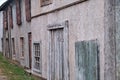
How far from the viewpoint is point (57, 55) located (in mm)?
12445

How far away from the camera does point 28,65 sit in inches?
763

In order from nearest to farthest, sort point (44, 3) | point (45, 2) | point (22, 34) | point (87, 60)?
1. point (87, 60)
2. point (45, 2)
3. point (44, 3)
4. point (22, 34)

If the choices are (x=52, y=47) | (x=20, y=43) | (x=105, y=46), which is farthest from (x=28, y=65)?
(x=105, y=46)

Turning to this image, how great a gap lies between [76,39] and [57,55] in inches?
81.7

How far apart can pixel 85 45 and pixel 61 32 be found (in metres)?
2.63

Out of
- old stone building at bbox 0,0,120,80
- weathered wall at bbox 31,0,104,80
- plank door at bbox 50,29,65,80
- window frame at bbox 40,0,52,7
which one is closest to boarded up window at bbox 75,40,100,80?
old stone building at bbox 0,0,120,80

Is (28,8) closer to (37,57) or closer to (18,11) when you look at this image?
(18,11)

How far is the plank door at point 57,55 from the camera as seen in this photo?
11955 millimetres

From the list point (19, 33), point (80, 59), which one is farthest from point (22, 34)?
point (80, 59)

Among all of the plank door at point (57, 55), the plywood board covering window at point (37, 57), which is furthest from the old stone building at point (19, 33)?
the plank door at point (57, 55)

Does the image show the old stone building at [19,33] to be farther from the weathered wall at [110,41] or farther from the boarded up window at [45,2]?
the weathered wall at [110,41]

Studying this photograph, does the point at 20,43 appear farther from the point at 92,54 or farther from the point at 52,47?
the point at 92,54

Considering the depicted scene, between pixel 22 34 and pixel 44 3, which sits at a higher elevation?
pixel 44 3

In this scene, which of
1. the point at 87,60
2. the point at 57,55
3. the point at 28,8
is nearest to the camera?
the point at 87,60
